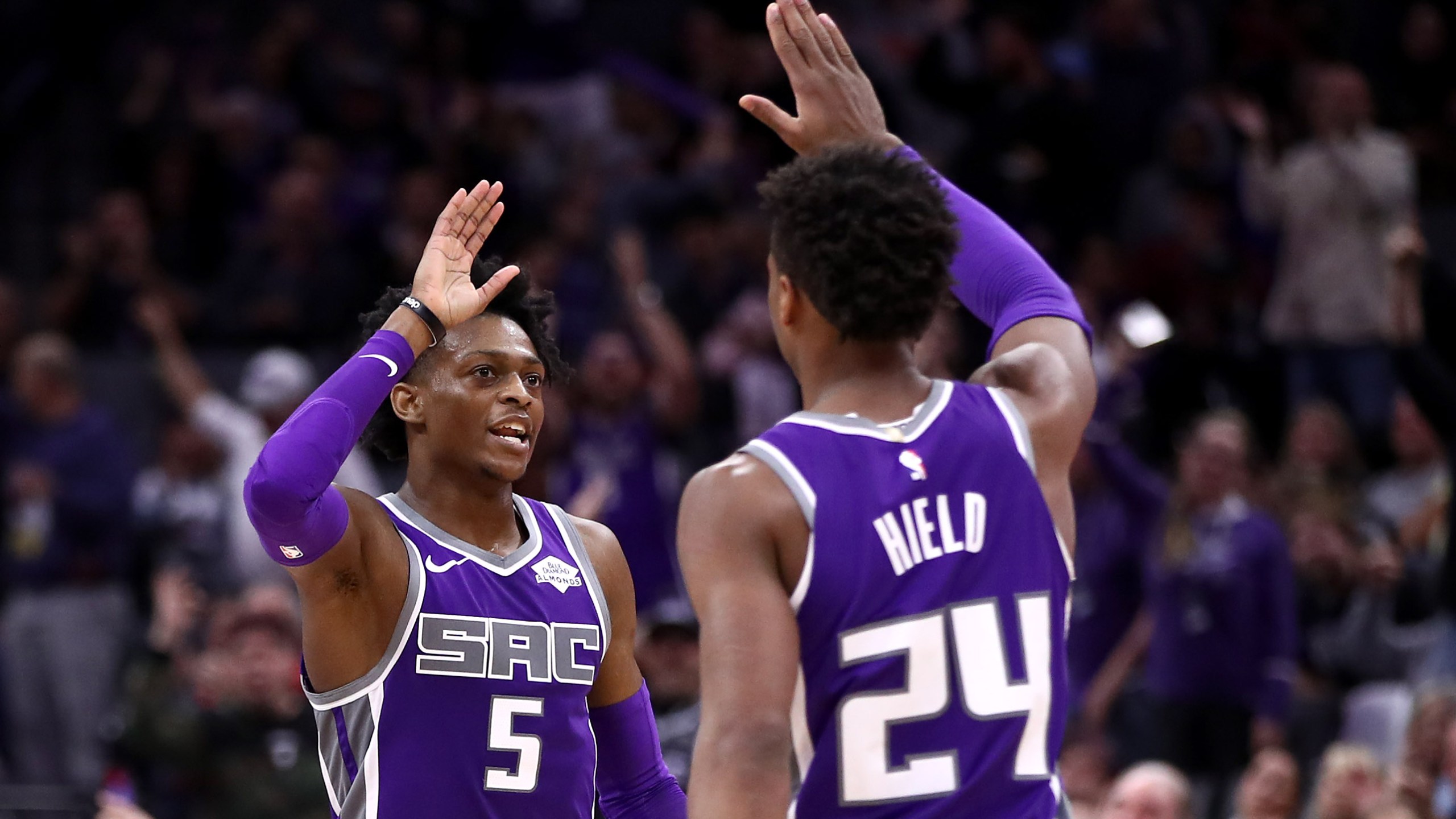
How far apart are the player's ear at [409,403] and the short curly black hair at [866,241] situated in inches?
52.7

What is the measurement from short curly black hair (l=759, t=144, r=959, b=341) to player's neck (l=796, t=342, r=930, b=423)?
0.04m

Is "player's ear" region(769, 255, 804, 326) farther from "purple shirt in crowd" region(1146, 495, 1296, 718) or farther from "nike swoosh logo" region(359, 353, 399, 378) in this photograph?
"purple shirt in crowd" region(1146, 495, 1296, 718)

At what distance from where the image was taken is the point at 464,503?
4301mm

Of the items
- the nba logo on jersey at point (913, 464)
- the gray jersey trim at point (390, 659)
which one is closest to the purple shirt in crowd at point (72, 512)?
the gray jersey trim at point (390, 659)

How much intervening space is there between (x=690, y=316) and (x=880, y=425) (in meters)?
8.12

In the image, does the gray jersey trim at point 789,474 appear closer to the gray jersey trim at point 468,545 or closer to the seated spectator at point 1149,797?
the gray jersey trim at point 468,545

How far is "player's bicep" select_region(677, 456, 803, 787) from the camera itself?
9.70 ft

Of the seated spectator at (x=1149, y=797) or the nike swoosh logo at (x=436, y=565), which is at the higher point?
the nike swoosh logo at (x=436, y=565)

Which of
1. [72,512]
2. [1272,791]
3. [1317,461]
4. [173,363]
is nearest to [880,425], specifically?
[1272,791]

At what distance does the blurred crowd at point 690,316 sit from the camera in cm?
874

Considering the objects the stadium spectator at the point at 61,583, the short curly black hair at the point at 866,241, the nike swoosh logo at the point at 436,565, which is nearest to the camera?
the short curly black hair at the point at 866,241

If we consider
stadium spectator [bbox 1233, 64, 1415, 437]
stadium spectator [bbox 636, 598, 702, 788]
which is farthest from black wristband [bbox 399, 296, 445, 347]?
stadium spectator [bbox 1233, 64, 1415, 437]

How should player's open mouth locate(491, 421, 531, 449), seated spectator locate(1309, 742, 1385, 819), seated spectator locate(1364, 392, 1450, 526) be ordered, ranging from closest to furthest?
player's open mouth locate(491, 421, 531, 449), seated spectator locate(1309, 742, 1385, 819), seated spectator locate(1364, 392, 1450, 526)

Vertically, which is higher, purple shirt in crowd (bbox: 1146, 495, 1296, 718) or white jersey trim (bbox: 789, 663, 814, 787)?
purple shirt in crowd (bbox: 1146, 495, 1296, 718)
